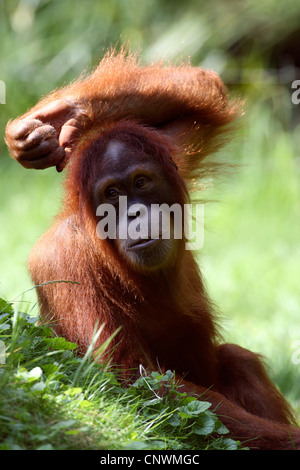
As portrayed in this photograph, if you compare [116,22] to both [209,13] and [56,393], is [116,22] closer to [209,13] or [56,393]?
[209,13]

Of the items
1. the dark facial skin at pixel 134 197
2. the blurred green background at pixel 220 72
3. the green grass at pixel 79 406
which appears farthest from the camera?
the blurred green background at pixel 220 72

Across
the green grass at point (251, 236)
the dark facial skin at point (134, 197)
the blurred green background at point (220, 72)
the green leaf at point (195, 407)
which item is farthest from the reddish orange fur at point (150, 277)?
the blurred green background at point (220, 72)

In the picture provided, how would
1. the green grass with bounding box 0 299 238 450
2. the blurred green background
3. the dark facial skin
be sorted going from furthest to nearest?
the blurred green background
the dark facial skin
the green grass with bounding box 0 299 238 450

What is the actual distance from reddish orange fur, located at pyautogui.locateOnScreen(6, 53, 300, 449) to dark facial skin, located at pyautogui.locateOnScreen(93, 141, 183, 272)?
2.5 inches

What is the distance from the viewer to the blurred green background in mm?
8795

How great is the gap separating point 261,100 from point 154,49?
1791 mm

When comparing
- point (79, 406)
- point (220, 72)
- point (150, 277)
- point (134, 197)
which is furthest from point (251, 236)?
point (79, 406)

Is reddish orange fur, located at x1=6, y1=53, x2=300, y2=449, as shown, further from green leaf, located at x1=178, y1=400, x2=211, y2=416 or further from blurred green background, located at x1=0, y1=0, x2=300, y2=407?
blurred green background, located at x1=0, y1=0, x2=300, y2=407

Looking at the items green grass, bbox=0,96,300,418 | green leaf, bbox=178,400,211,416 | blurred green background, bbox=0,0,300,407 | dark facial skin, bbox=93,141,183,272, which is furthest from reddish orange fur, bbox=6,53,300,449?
blurred green background, bbox=0,0,300,407

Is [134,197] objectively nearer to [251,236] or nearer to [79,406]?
[79,406]

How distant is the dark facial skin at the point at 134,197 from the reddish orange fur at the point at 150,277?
2.5 inches

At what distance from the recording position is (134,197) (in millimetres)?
3775

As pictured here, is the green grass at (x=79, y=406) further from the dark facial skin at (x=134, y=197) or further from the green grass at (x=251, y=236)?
the green grass at (x=251, y=236)

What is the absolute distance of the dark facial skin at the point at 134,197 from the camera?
3.70 m
